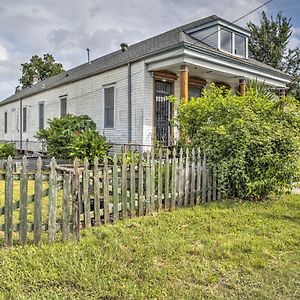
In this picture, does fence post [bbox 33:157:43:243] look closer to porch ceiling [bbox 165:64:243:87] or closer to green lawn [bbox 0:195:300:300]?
green lawn [bbox 0:195:300:300]

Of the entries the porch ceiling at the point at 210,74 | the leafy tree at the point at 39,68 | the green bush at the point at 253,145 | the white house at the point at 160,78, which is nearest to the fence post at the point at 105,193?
the green bush at the point at 253,145

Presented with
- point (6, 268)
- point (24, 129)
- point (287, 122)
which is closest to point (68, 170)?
point (6, 268)

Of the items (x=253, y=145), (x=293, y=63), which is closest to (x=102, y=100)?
(x=253, y=145)

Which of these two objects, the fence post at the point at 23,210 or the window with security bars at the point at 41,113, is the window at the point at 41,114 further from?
the fence post at the point at 23,210

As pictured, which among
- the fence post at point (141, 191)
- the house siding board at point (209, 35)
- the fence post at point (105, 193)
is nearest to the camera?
the fence post at point (105, 193)

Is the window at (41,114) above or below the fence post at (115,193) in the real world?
above

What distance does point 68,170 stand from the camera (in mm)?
4488

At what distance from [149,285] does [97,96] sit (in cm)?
1308

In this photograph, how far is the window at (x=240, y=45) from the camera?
49.4 ft

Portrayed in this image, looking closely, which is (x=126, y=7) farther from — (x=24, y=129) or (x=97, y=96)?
(x=24, y=129)

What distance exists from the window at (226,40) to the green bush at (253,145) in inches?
308

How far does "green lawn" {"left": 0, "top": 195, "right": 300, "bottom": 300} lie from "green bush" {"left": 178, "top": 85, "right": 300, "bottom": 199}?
1704 millimetres

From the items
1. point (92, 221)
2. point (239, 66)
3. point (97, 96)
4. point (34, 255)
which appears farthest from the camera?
point (97, 96)

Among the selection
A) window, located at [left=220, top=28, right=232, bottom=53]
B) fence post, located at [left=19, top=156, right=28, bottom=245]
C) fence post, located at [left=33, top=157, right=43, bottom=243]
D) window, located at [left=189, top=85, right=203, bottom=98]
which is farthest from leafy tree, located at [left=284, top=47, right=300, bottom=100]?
fence post, located at [left=19, top=156, right=28, bottom=245]
